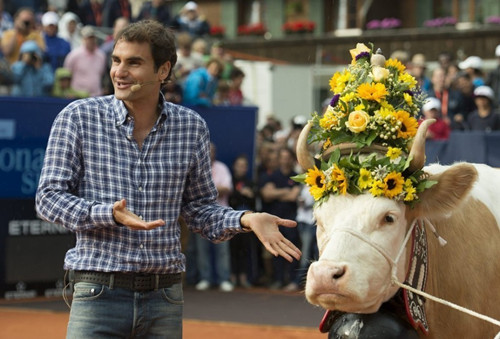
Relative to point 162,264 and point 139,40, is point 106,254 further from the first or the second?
point 139,40

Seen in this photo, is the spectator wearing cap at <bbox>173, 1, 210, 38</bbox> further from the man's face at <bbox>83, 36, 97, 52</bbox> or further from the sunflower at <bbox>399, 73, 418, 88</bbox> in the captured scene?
the sunflower at <bbox>399, 73, 418, 88</bbox>

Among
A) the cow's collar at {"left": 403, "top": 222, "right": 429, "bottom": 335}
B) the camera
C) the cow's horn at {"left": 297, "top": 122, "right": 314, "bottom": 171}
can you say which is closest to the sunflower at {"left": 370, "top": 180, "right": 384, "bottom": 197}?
the cow's collar at {"left": 403, "top": 222, "right": 429, "bottom": 335}

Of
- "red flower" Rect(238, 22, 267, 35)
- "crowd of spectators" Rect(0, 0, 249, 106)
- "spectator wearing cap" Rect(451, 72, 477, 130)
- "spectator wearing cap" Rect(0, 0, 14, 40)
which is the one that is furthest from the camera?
"red flower" Rect(238, 22, 267, 35)

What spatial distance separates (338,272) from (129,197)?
984 mm

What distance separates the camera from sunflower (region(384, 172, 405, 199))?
4.82 meters

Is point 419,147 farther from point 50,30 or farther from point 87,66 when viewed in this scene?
point 50,30

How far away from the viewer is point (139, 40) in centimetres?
461

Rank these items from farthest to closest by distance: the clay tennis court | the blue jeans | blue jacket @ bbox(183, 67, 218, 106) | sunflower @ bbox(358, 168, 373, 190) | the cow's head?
blue jacket @ bbox(183, 67, 218, 106) → the clay tennis court → sunflower @ bbox(358, 168, 373, 190) → the cow's head → the blue jeans

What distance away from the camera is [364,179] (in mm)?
4859

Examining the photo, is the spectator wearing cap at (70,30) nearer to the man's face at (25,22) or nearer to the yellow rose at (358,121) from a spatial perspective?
the man's face at (25,22)

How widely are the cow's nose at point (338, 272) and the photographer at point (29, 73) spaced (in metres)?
9.65

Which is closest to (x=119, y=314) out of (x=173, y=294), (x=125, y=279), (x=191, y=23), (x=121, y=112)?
(x=125, y=279)

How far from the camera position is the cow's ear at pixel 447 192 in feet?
16.5

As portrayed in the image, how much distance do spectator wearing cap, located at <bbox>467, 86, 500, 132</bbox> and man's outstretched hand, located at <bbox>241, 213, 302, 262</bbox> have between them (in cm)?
966
